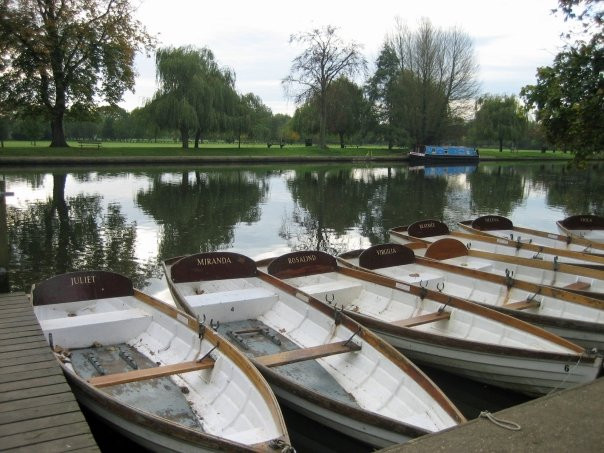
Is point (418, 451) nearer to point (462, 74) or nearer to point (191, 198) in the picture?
point (191, 198)

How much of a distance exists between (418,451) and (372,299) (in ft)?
17.0

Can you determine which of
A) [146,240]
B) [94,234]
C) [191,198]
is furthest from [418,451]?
[191,198]

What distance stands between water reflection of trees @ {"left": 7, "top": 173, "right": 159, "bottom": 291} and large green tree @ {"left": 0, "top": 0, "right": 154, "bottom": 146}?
927 inches

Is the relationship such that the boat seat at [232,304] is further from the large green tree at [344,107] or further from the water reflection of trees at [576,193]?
the large green tree at [344,107]

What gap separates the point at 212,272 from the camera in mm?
9156

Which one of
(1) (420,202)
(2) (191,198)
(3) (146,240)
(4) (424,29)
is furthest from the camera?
(4) (424,29)

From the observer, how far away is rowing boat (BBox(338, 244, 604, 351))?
282 inches

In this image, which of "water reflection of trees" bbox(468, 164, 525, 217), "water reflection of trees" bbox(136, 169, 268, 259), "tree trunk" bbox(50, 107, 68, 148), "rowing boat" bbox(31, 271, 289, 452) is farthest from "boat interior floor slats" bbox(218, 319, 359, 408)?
"tree trunk" bbox(50, 107, 68, 148)

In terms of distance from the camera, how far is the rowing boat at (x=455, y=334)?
605 centimetres

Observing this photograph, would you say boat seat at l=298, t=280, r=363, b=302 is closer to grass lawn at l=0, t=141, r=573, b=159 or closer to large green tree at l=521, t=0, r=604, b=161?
large green tree at l=521, t=0, r=604, b=161

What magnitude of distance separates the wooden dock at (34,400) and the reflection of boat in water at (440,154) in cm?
5687

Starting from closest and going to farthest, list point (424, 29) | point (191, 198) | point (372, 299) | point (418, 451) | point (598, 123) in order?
point (418, 451), point (372, 299), point (598, 123), point (191, 198), point (424, 29)

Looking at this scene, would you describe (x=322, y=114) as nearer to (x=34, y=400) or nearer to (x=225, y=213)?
(x=225, y=213)

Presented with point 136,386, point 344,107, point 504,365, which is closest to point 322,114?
point 344,107
